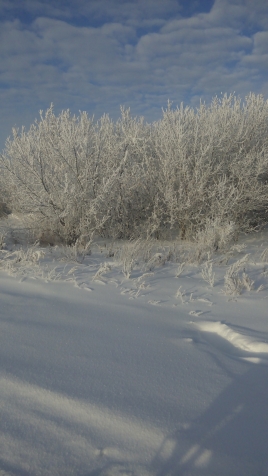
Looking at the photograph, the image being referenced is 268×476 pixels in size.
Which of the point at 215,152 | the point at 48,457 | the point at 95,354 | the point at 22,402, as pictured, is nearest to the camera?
the point at 48,457

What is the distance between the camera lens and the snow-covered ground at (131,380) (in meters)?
1.54

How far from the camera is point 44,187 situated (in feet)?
21.8

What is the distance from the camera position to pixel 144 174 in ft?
24.6

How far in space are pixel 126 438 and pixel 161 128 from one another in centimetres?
754

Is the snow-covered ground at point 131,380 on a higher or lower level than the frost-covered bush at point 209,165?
lower

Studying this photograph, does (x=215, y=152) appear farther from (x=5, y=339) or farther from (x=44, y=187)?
(x=5, y=339)

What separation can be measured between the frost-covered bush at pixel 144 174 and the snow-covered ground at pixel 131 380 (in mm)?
2888

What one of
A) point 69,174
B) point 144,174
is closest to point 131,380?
point 69,174

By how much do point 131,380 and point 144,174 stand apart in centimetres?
586

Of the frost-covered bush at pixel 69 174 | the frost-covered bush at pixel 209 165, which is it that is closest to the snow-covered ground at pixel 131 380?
the frost-covered bush at pixel 69 174

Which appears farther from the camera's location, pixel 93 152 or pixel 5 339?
pixel 93 152

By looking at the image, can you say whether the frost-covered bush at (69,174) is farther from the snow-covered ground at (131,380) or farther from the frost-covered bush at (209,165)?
the snow-covered ground at (131,380)

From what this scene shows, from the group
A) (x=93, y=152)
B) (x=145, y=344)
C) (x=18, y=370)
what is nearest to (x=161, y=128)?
(x=93, y=152)

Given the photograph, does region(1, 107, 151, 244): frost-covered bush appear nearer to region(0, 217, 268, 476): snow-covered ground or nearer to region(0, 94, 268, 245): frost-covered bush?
region(0, 94, 268, 245): frost-covered bush
